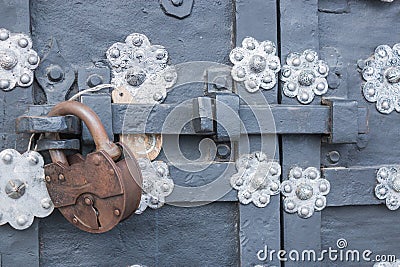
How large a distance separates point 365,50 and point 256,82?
254mm

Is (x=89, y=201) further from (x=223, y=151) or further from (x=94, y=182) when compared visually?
(x=223, y=151)

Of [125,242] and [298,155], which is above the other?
[298,155]

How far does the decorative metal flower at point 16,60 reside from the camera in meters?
1.00

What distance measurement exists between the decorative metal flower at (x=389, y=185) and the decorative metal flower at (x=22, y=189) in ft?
2.07

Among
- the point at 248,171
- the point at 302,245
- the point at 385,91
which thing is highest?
the point at 385,91

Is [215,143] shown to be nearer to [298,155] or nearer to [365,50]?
[298,155]

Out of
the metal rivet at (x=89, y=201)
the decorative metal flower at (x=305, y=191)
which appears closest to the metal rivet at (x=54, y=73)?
the metal rivet at (x=89, y=201)

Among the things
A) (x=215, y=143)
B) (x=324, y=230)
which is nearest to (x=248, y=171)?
(x=215, y=143)

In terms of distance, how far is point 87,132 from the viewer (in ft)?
3.28

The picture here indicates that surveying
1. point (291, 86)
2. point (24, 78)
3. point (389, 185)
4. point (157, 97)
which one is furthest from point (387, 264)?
point (24, 78)

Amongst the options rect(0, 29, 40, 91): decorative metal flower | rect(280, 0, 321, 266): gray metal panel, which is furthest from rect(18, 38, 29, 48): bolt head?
rect(280, 0, 321, 266): gray metal panel

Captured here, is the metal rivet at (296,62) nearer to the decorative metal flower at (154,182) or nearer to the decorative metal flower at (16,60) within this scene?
the decorative metal flower at (154,182)

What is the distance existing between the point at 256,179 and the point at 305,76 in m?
0.22

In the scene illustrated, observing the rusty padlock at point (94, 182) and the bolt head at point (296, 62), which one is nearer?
the rusty padlock at point (94, 182)
